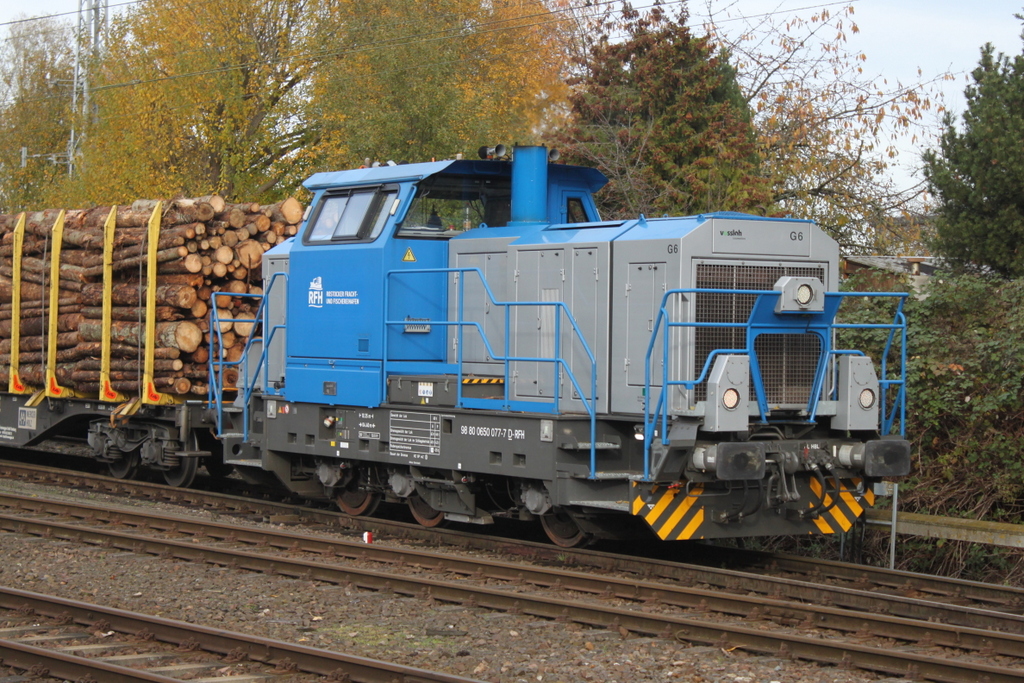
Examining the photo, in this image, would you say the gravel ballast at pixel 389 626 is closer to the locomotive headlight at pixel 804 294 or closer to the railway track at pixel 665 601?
the railway track at pixel 665 601

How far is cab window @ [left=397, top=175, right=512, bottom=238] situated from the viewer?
10.2 m

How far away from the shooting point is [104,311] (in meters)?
14.0

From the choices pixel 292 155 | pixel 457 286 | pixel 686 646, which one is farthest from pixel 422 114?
pixel 686 646

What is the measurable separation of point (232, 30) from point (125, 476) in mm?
14952

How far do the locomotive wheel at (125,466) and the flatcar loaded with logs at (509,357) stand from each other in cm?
62

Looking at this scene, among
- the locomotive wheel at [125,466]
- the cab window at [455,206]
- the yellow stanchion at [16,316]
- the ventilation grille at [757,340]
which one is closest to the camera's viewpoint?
the ventilation grille at [757,340]

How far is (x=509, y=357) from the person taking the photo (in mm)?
9102

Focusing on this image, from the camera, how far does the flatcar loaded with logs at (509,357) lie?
8.52 meters

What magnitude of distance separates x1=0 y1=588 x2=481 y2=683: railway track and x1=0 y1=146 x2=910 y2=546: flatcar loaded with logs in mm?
3026

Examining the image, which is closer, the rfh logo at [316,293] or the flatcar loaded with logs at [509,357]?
the flatcar loaded with logs at [509,357]

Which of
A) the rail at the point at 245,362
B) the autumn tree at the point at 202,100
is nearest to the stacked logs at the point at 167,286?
the rail at the point at 245,362

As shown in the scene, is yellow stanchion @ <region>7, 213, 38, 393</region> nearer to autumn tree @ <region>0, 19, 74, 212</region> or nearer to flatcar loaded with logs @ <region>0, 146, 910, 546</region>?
flatcar loaded with logs @ <region>0, 146, 910, 546</region>

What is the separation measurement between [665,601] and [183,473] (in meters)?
7.97

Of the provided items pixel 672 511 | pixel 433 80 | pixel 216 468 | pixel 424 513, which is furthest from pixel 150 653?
pixel 433 80
